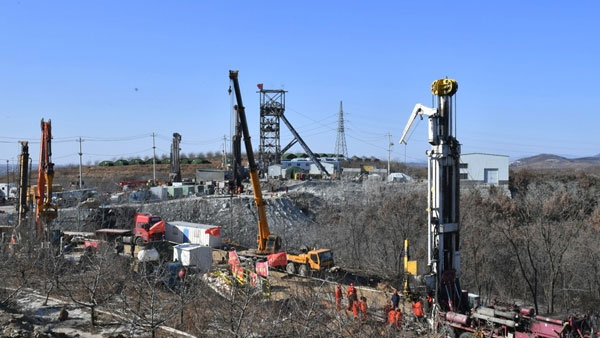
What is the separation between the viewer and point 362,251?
35.3 meters

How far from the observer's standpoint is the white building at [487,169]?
170ft

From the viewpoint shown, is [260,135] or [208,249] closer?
[208,249]

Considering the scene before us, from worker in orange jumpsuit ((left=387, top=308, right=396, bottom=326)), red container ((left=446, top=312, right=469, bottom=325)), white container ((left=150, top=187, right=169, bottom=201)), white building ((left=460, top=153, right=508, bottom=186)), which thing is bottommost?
worker in orange jumpsuit ((left=387, top=308, right=396, bottom=326))

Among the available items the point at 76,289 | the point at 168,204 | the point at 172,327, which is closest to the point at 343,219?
the point at 168,204

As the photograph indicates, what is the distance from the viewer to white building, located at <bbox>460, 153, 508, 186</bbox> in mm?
51719

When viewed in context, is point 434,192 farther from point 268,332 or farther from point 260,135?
point 260,135

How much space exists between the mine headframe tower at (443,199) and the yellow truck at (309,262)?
Answer: 8.66 m

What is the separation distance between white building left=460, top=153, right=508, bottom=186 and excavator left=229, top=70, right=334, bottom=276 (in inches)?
1193

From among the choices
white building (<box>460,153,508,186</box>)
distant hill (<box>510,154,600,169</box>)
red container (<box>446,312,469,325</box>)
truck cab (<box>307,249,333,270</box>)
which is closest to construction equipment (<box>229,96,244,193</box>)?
truck cab (<box>307,249,333,270</box>)

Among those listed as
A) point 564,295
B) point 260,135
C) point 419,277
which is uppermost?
point 260,135

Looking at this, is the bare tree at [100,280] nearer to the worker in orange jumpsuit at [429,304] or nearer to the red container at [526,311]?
the worker in orange jumpsuit at [429,304]

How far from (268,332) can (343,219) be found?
98.3 feet

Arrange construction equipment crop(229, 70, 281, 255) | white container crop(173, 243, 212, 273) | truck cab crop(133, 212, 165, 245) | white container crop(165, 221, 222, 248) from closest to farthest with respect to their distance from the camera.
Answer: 1. white container crop(173, 243, 212, 273)
2. construction equipment crop(229, 70, 281, 255)
3. white container crop(165, 221, 222, 248)
4. truck cab crop(133, 212, 165, 245)

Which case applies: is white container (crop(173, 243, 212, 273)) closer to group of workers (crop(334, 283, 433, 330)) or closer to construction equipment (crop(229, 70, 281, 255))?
construction equipment (crop(229, 70, 281, 255))
